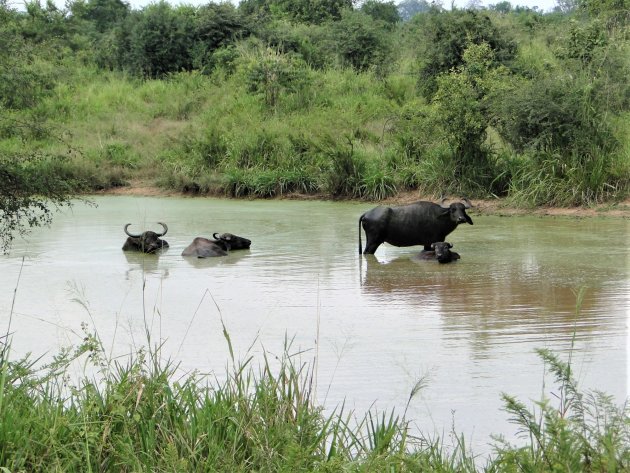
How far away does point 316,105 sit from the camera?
81.3 ft

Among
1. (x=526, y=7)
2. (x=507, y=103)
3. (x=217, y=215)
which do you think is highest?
(x=526, y=7)

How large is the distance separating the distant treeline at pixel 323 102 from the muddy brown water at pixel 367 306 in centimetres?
147

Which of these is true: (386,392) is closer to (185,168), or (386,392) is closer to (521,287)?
(521,287)

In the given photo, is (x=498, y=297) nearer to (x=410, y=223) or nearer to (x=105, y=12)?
(x=410, y=223)

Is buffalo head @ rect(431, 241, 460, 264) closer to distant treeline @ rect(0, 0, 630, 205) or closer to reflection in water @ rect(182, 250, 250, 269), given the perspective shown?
reflection in water @ rect(182, 250, 250, 269)

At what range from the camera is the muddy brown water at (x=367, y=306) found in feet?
20.0

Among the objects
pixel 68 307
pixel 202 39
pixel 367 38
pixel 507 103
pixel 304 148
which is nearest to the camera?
pixel 68 307

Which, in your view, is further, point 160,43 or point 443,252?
point 160,43

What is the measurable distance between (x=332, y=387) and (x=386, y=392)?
0.32 metres

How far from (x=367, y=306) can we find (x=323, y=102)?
53.9 ft

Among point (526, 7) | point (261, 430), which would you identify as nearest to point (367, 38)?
point (261, 430)

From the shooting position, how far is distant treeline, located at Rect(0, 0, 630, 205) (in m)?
16.1

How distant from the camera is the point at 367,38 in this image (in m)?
29.2

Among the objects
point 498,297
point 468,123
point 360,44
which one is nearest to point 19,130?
point 498,297
